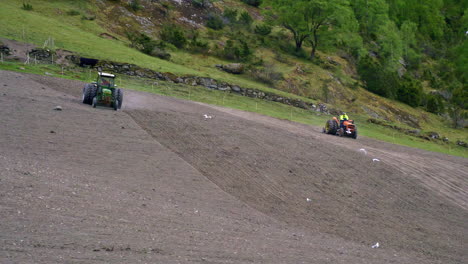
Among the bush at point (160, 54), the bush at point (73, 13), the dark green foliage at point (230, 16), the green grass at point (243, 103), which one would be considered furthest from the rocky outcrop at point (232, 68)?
the dark green foliage at point (230, 16)

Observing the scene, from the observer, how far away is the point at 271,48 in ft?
252

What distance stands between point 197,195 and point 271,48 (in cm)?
6313

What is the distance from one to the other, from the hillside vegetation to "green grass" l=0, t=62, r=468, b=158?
3.90 metres

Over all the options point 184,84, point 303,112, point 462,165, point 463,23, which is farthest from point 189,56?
point 463,23

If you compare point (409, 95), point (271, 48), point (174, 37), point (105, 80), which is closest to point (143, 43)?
point (174, 37)

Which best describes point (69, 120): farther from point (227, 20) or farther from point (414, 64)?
point (414, 64)

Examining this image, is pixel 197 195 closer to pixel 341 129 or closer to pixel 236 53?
pixel 341 129

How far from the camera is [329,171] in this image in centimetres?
2164

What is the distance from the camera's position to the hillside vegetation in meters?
55.0

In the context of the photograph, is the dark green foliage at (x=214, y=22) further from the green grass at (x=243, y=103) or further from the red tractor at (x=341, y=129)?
the red tractor at (x=341, y=129)

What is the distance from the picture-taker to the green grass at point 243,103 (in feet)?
138

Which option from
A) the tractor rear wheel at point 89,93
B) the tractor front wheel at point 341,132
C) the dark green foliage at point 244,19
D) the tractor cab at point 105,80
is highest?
the dark green foliage at point 244,19

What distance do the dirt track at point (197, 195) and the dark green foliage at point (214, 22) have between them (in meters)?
53.4

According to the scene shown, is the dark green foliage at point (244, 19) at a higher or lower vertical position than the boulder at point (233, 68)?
higher
